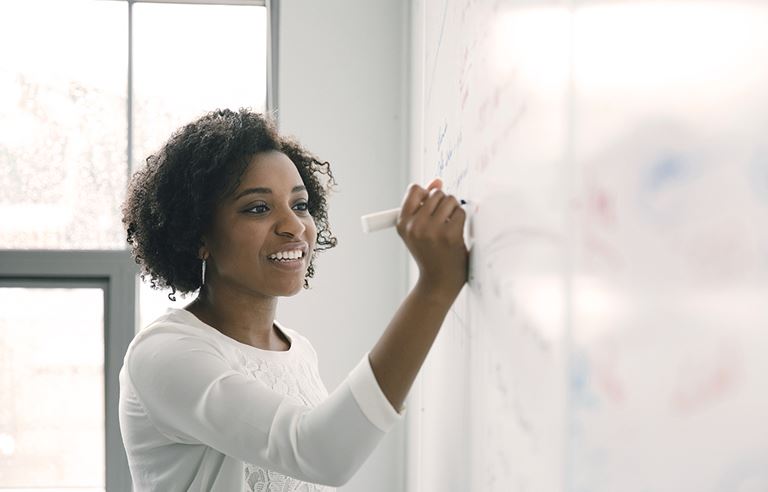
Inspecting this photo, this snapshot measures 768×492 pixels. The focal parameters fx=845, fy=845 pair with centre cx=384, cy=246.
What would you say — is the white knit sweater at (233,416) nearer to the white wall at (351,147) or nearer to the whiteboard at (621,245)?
the whiteboard at (621,245)

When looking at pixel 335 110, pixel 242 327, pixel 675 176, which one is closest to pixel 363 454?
pixel 242 327

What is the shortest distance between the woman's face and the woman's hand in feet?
1.00

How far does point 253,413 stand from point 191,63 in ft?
5.31

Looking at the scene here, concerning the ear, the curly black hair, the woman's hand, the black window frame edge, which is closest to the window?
the black window frame edge

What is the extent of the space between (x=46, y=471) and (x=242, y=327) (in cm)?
135

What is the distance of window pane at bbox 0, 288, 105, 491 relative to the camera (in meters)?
2.27

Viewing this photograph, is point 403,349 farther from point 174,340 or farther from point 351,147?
point 351,147

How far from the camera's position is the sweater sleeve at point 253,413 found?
838 millimetres

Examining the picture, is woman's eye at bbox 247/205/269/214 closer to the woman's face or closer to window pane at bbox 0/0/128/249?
the woman's face

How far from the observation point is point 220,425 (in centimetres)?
92

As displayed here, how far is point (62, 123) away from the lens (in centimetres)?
225

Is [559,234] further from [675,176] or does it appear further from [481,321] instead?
[481,321]

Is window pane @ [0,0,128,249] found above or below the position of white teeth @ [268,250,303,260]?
above

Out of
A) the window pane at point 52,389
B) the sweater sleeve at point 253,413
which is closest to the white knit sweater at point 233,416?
the sweater sleeve at point 253,413
